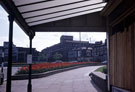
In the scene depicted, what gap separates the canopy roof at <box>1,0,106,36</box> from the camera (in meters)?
6.29

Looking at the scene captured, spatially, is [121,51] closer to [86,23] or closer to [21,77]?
[86,23]

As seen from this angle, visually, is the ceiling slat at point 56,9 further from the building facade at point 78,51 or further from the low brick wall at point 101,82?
the building facade at point 78,51

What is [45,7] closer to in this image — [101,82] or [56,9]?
[56,9]

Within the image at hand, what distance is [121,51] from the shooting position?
6.92 meters

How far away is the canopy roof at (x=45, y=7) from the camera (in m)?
6.29

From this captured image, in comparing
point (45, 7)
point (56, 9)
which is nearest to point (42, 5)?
point (45, 7)

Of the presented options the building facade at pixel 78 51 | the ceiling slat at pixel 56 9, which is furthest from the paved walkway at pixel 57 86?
the building facade at pixel 78 51

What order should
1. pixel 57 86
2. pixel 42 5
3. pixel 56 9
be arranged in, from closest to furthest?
pixel 42 5, pixel 56 9, pixel 57 86

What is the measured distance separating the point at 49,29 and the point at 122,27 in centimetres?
445

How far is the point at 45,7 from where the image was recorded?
7.55m

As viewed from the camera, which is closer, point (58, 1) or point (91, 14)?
point (58, 1)

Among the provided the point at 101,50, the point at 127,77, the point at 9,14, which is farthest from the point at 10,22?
the point at 101,50

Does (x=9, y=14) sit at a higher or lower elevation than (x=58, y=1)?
lower

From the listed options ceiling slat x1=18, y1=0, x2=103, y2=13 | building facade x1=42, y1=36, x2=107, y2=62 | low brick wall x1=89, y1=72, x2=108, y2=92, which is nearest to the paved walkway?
low brick wall x1=89, y1=72, x2=108, y2=92
